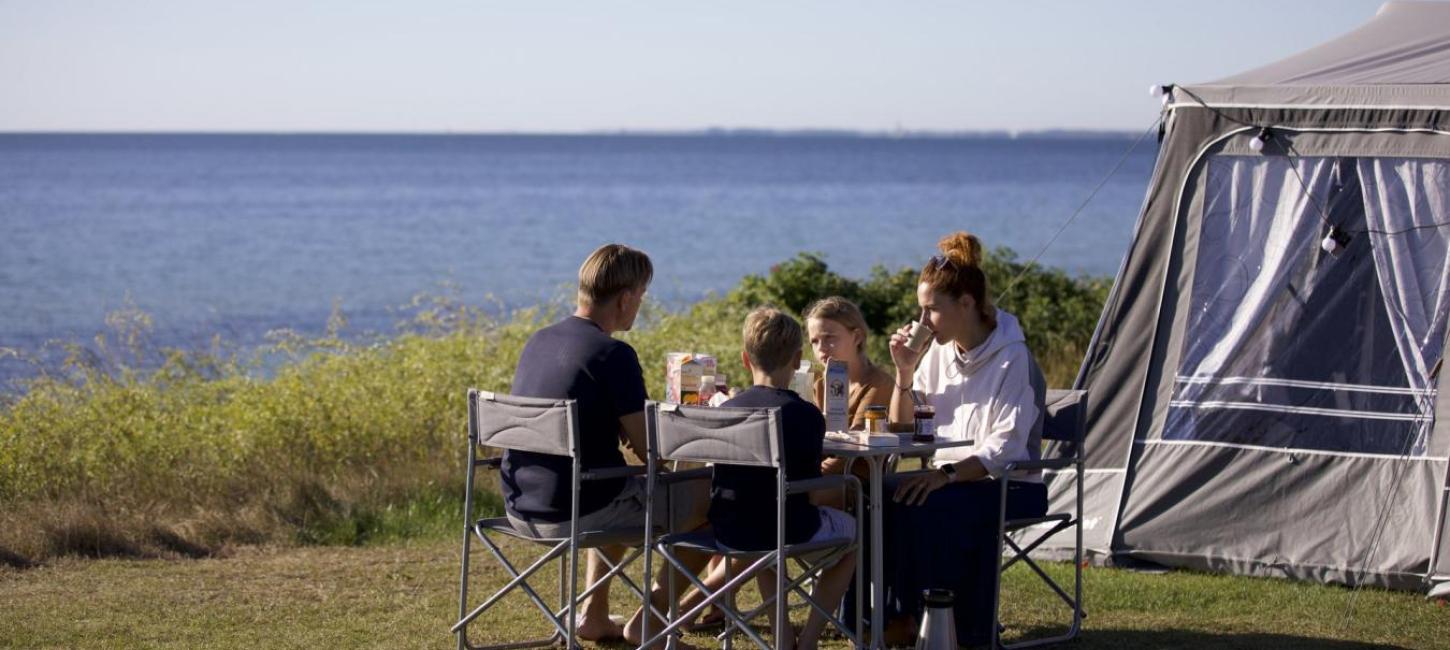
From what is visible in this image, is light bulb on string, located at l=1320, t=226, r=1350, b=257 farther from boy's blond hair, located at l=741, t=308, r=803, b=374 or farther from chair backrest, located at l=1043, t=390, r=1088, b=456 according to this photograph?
boy's blond hair, located at l=741, t=308, r=803, b=374

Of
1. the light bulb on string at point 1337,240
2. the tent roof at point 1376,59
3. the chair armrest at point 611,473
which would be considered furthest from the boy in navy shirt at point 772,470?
the tent roof at point 1376,59

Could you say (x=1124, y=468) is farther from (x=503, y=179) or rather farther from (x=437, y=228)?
(x=503, y=179)

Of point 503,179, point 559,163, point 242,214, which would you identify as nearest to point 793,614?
point 242,214

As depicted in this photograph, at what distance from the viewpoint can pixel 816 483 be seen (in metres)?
4.04

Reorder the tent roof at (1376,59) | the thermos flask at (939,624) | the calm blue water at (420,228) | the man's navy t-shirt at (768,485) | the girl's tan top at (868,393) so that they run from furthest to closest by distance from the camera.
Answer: the calm blue water at (420,228)
the tent roof at (1376,59)
the girl's tan top at (868,393)
the thermos flask at (939,624)
the man's navy t-shirt at (768,485)

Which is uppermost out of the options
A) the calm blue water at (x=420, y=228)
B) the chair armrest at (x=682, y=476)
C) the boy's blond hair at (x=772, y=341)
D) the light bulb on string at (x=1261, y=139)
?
the light bulb on string at (x=1261, y=139)

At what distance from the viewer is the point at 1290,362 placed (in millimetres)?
5523

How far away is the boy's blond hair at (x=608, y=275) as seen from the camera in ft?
14.6

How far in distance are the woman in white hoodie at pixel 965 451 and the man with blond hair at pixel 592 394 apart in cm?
78

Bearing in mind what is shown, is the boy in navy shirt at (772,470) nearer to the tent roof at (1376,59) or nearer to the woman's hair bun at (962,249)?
the woman's hair bun at (962,249)

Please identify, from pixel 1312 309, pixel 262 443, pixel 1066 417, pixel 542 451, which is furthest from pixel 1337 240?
pixel 262 443

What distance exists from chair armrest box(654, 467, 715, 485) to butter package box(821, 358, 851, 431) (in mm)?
361

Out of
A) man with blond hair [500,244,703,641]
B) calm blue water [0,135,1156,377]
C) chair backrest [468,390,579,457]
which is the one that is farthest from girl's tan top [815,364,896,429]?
calm blue water [0,135,1156,377]

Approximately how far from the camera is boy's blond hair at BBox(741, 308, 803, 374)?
4.18 meters
